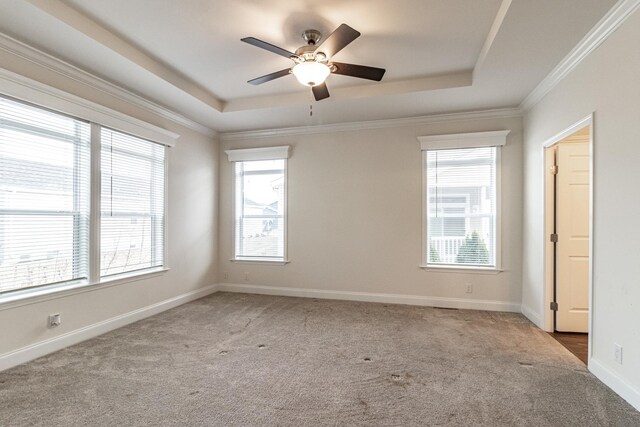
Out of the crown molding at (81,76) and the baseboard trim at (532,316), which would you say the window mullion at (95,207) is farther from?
the baseboard trim at (532,316)

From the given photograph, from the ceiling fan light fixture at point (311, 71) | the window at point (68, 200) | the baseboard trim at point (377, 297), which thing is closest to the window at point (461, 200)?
the baseboard trim at point (377, 297)

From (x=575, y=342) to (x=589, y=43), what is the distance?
2.81m

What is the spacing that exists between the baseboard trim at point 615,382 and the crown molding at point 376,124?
307cm

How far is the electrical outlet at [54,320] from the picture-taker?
2.91m

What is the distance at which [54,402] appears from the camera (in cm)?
215

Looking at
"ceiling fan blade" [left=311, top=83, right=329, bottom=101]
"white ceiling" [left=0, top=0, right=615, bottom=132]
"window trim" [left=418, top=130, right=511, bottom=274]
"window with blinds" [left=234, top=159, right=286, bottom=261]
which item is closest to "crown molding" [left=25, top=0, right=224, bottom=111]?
"white ceiling" [left=0, top=0, right=615, bottom=132]

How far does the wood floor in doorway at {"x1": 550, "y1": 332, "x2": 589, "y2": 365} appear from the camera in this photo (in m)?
2.94

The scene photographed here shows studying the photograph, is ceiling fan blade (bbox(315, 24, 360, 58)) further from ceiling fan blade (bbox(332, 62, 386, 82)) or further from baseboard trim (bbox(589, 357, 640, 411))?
baseboard trim (bbox(589, 357, 640, 411))

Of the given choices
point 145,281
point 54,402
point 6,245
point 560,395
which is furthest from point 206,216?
point 560,395

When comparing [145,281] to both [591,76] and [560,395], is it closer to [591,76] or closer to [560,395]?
[560,395]

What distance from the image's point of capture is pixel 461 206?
14.5 feet

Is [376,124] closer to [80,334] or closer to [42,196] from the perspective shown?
[42,196]

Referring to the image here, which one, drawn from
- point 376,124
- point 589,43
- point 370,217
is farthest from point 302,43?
point 370,217

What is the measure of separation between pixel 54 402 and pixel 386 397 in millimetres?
2281
